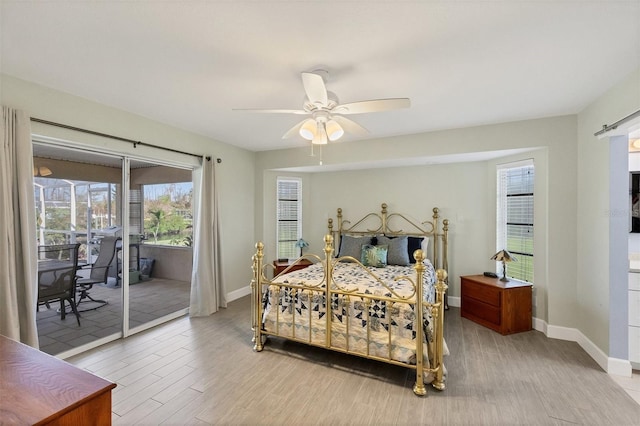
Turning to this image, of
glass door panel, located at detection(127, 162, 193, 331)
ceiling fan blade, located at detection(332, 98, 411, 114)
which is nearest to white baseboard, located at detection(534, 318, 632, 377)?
ceiling fan blade, located at detection(332, 98, 411, 114)

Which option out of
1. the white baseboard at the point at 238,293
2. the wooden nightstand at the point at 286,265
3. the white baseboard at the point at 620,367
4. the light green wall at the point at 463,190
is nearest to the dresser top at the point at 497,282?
the light green wall at the point at 463,190

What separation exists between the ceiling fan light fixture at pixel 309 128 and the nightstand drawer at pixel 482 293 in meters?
2.91

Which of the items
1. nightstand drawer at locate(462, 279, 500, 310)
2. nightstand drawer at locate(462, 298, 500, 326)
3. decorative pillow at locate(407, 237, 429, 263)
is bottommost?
nightstand drawer at locate(462, 298, 500, 326)

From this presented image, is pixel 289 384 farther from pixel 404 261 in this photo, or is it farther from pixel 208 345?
pixel 404 261

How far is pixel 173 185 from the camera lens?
401 centimetres

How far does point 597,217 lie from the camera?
2775 mm

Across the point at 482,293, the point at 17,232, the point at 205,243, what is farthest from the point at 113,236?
the point at 482,293

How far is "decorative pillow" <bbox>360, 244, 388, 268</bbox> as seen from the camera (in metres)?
3.98

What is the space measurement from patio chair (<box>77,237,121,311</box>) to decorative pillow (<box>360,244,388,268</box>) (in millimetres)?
3151

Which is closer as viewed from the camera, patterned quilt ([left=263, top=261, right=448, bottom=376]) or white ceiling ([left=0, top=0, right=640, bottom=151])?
white ceiling ([left=0, top=0, right=640, bottom=151])

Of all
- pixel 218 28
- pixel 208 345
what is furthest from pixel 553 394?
pixel 218 28

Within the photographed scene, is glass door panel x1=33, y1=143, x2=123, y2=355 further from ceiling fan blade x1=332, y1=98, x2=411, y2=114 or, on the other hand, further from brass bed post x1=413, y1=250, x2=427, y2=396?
brass bed post x1=413, y1=250, x2=427, y2=396

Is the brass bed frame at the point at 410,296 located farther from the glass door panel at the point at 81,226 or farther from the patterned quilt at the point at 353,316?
the glass door panel at the point at 81,226

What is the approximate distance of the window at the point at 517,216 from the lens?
3688mm
